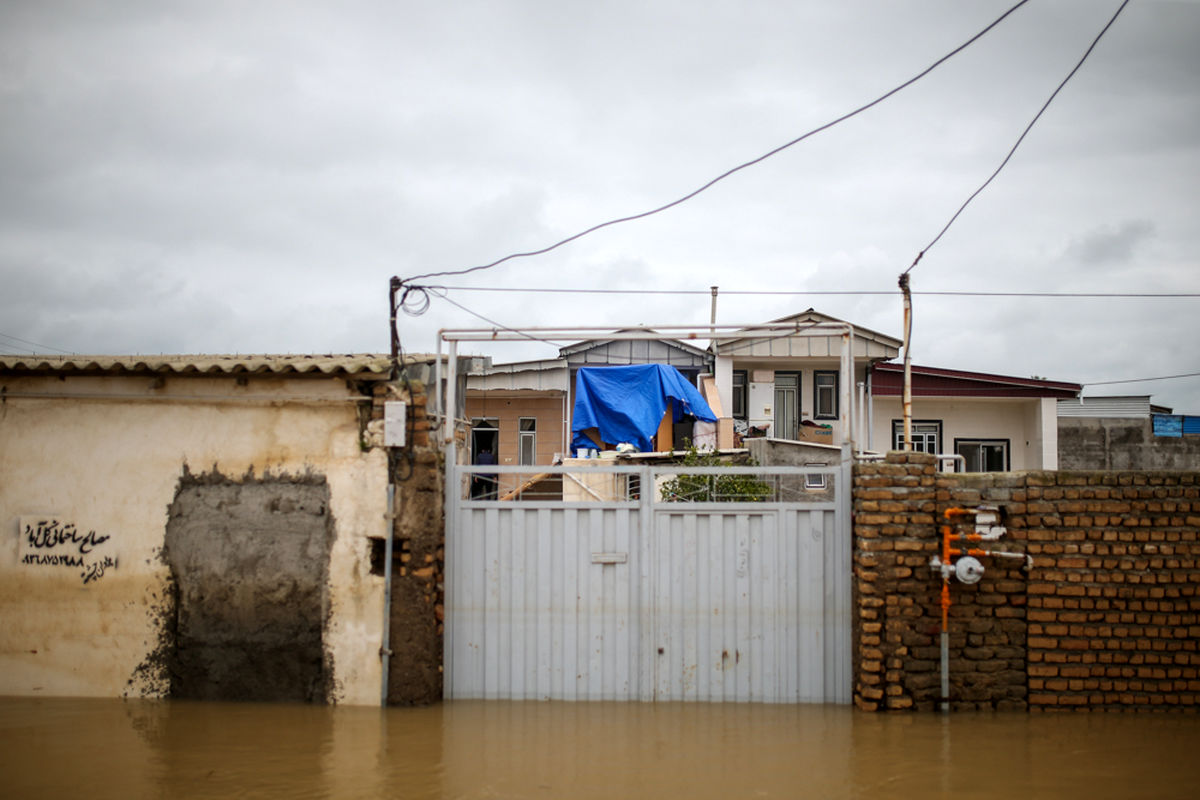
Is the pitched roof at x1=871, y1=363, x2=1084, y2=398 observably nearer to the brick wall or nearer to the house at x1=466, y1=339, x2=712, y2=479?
the house at x1=466, y1=339, x2=712, y2=479

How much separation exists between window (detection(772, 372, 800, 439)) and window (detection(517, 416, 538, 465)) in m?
6.13

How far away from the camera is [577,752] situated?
19.2 ft

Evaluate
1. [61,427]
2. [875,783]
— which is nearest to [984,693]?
[875,783]

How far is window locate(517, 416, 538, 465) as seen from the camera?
792 inches

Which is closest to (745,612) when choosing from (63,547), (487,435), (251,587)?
(251,587)

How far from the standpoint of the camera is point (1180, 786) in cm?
532

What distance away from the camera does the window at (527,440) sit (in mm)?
20125

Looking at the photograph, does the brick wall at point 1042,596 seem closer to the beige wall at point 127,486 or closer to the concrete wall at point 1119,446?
the beige wall at point 127,486

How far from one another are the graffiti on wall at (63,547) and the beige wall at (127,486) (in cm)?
2

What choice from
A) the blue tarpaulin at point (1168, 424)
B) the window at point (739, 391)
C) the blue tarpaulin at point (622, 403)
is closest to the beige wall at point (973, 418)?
the window at point (739, 391)

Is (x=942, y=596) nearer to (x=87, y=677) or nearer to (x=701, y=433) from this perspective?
(x=87, y=677)

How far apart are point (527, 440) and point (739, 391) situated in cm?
556

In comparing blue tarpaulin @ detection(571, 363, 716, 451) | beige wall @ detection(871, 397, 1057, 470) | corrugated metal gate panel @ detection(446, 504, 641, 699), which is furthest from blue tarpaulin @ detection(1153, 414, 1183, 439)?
corrugated metal gate panel @ detection(446, 504, 641, 699)

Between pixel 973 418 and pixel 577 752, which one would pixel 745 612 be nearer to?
pixel 577 752
